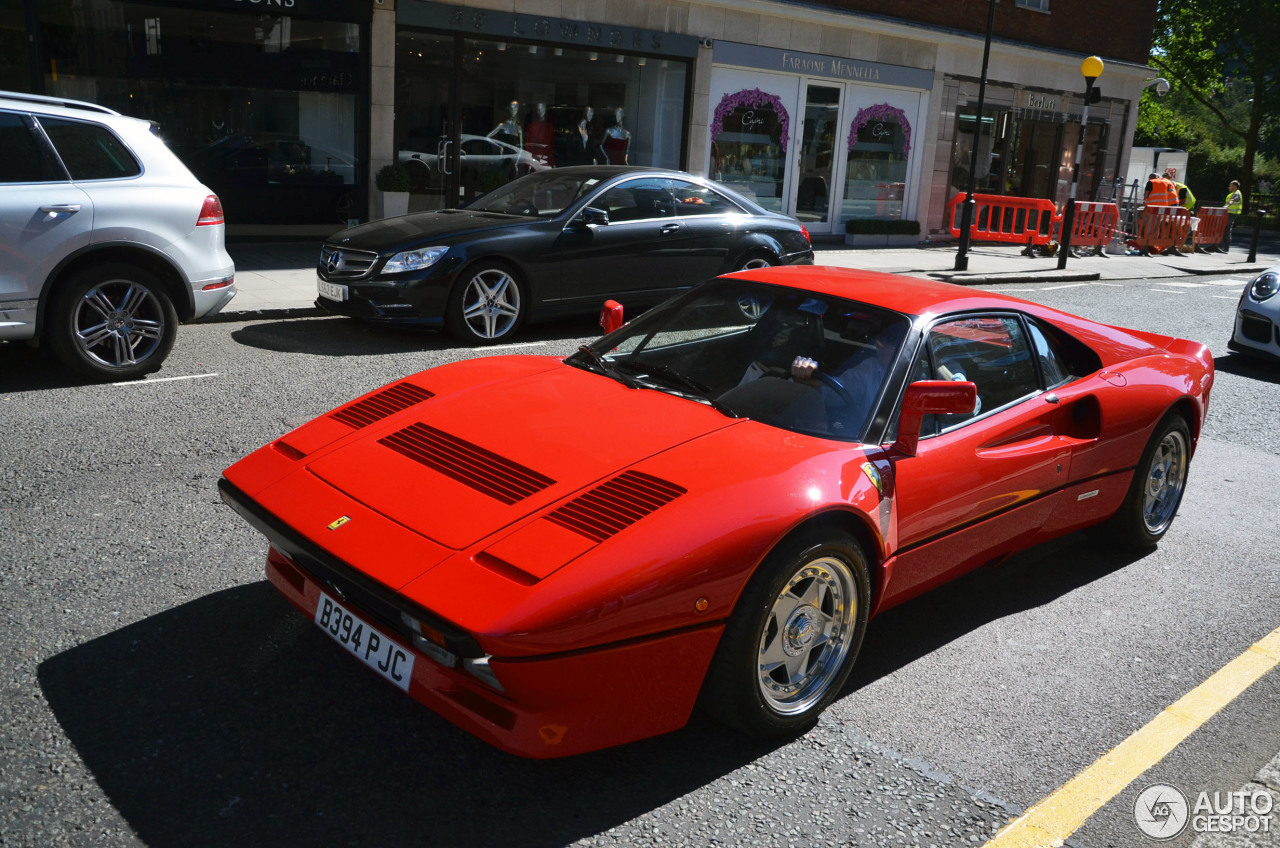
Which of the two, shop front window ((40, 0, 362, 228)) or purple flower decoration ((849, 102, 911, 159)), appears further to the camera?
purple flower decoration ((849, 102, 911, 159))

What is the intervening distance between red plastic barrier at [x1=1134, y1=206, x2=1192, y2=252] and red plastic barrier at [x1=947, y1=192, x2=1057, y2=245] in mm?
3733

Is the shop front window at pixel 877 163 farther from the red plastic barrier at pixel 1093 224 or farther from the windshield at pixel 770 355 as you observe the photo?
the windshield at pixel 770 355

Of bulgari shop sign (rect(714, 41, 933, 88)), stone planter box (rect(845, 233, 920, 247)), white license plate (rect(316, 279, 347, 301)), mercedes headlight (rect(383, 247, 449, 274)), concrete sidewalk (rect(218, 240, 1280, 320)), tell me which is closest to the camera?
mercedes headlight (rect(383, 247, 449, 274))

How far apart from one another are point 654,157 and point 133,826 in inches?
687

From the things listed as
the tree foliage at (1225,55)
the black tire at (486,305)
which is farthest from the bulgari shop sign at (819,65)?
the tree foliage at (1225,55)

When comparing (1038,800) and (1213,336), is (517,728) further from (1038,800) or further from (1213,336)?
(1213,336)

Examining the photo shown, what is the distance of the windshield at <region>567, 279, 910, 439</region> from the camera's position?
379cm

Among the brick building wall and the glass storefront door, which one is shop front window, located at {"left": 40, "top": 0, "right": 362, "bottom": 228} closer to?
the glass storefront door

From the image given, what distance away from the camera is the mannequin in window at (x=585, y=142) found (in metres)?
18.0

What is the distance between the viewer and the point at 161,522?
15.3 ft

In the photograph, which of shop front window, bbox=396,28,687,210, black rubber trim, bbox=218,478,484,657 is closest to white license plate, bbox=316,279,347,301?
black rubber trim, bbox=218,478,484,657

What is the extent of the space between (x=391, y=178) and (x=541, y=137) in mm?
3033

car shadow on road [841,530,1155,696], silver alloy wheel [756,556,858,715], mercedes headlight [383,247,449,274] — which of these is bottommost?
car shadow on road [841,530,1155,696]

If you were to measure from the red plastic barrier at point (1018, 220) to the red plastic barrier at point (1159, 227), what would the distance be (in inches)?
147
